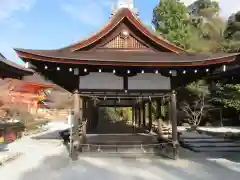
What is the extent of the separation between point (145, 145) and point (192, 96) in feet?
66.1

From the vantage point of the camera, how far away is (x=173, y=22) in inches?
1172

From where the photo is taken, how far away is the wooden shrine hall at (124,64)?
9.13m

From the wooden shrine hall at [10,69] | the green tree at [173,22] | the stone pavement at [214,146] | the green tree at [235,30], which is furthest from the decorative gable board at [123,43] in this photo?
the green tree at [235,30]

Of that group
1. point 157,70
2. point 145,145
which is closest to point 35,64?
point 157,70

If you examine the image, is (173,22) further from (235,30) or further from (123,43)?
(123,43)

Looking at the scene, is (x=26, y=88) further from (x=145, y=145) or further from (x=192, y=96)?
(x=145, y=145)

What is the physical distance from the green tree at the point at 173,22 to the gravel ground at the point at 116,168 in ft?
67.2

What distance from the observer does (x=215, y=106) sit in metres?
29.4

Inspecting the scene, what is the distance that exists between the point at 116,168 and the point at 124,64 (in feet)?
10.9

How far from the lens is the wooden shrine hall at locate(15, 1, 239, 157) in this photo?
913 centimetres

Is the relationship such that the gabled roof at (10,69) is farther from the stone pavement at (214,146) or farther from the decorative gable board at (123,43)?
the stone pavement at (214,146)

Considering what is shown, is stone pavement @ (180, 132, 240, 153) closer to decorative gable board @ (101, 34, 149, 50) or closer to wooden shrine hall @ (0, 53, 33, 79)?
decorative gable board @ (101, 34, 149, 50)

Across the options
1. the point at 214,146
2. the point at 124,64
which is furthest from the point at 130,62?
the point at 214,146

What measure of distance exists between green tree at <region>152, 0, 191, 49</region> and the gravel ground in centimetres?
2049
